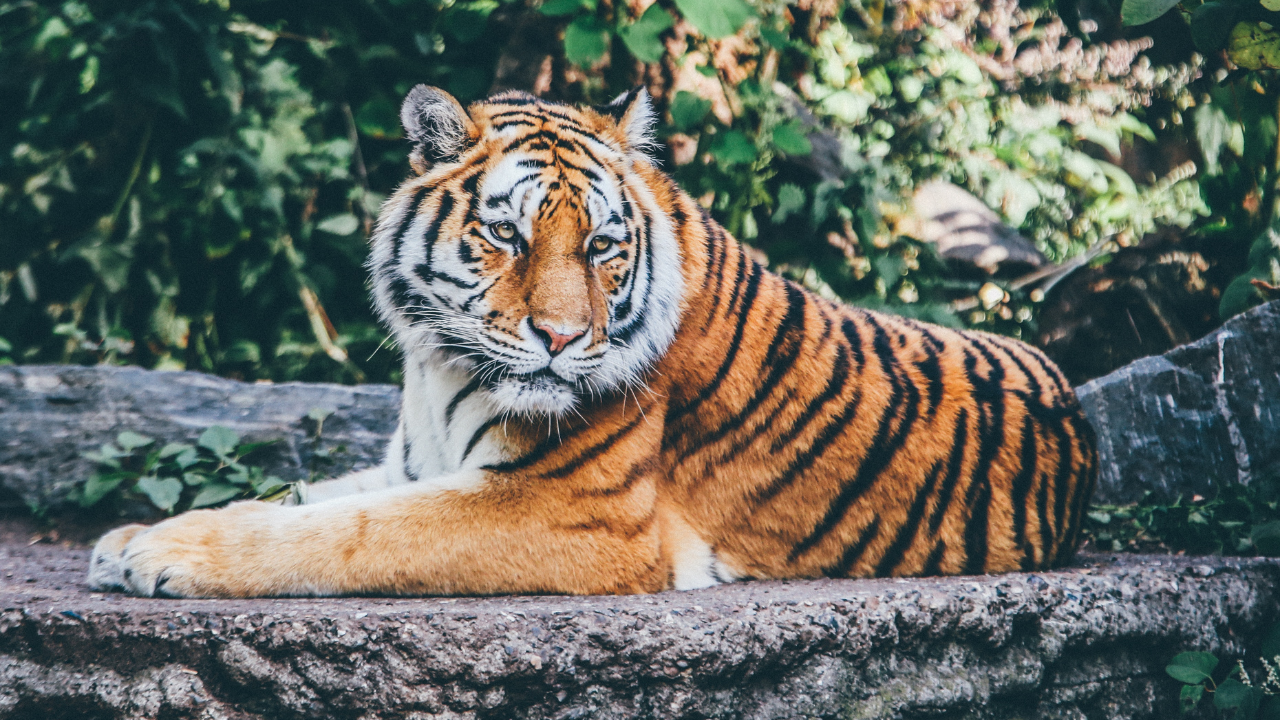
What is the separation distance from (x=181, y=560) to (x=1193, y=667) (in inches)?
83.4

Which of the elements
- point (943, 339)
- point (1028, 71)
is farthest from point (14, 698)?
point (1028, 71)

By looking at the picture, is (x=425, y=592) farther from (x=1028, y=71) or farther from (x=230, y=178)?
(x=1028, y=71)

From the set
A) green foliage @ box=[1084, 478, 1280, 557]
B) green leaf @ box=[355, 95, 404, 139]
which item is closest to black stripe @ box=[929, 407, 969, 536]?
green foliage @ box=[1084, 478, 1280, 557]

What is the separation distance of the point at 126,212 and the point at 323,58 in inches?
46.8

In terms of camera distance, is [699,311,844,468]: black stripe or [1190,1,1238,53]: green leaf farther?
[699,311,844,468]: black stripe

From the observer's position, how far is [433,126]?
7.23 ft

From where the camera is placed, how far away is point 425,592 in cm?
191

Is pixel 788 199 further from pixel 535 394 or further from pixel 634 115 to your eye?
pixel 535 394

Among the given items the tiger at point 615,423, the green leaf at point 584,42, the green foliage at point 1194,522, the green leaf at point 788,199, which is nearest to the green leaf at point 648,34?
the green leaf at point 584,42

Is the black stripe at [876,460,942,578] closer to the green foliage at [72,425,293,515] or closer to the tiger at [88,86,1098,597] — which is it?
the tiger at [88,86,1098,597]

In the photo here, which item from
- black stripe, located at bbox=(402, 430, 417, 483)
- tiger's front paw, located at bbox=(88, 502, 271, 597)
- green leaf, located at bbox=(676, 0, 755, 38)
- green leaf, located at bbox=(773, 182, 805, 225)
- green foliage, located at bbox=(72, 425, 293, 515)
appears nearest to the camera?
tiger's front paw, located at bbox=(88, 502, 271, 597)

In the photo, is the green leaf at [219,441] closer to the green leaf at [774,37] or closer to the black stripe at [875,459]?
the black stripe at [875,459]

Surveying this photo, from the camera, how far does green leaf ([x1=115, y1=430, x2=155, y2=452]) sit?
3205mm

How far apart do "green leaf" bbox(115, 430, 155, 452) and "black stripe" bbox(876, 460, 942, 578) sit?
2513 millimetres
